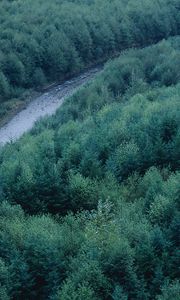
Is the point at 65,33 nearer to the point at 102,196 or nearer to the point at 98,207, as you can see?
the point at 102,196

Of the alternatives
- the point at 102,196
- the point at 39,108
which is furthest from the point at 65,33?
the point at 102,196

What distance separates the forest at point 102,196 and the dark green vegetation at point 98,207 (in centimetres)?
5

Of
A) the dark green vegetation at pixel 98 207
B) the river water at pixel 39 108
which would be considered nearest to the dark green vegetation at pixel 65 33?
the river water at pixel 39 108

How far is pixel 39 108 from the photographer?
164ft

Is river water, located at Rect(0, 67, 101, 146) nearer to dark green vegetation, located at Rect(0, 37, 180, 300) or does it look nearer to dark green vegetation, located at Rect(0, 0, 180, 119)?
dark green vegetation, located at Rect(0, 0, 180, 119)

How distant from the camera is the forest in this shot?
16641 mm

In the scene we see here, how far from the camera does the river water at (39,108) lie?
45.6m

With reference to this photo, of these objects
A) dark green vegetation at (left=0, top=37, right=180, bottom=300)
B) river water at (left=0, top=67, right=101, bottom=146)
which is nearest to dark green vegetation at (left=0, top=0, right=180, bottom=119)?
river water at (left=0, top=67, right=101, bottom=146)

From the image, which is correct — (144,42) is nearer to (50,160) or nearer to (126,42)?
(126,42)

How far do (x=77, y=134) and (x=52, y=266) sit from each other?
48.1 ft

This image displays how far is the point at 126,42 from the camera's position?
211 ft

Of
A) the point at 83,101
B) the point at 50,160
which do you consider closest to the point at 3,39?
the point at 83,101

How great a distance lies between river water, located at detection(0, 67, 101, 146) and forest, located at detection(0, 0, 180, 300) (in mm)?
5377

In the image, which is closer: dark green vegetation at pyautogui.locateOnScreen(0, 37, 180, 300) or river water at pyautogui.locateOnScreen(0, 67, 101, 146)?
dark green vegetation at pyautogui.locateOnScreen(0, 37, 180, 300)
